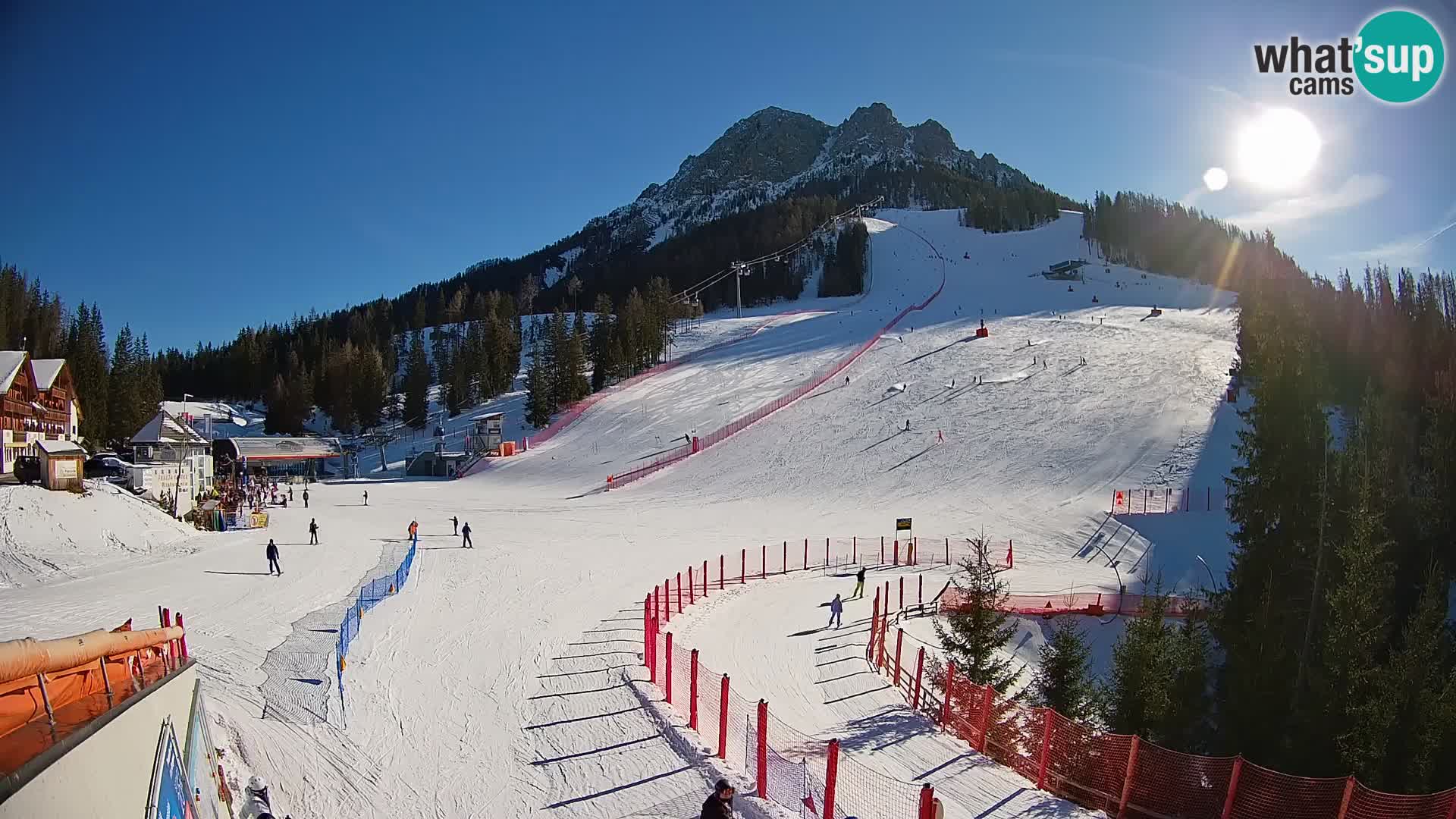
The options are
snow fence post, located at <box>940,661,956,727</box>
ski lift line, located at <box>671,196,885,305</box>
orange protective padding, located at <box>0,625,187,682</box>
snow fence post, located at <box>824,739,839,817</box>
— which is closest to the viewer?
orange protective padding, located at <box>0,625,187,682</box>

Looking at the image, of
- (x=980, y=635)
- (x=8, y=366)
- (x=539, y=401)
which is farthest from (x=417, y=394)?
(x=980, y=635)

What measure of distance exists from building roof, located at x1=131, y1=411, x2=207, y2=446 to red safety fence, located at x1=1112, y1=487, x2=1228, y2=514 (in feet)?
153

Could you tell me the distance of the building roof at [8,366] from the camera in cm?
3353

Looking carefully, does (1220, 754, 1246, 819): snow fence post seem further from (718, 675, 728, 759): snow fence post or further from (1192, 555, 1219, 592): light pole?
(1192, 555, 1219, 592): light pole

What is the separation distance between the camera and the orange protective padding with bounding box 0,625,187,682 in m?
4.09

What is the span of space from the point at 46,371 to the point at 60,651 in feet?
158

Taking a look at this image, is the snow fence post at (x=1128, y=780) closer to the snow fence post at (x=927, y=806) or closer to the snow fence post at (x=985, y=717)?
the snow fence post at (x=985, y=717)

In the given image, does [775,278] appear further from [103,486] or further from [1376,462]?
[1376,462]

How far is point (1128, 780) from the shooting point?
9539 millimetres

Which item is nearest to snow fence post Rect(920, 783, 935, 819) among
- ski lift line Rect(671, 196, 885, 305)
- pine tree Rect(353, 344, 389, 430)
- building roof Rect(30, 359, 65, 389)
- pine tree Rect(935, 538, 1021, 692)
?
pine tree Rect(935, 538, 1021, 692)

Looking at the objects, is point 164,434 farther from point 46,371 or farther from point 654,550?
point 654,550

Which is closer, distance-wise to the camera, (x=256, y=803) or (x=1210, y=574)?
(x=256, y=803)

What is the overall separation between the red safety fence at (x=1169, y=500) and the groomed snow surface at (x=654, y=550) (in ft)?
3.20

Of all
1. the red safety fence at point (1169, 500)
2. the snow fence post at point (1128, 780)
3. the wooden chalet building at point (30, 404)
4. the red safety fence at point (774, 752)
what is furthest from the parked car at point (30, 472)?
the red safety fence at point (1169, 500)
